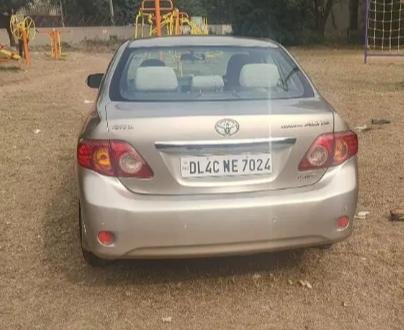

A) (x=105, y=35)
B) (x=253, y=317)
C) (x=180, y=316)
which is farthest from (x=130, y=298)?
(x=105, y=35)

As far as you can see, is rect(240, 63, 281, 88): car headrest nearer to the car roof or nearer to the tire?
the car roof

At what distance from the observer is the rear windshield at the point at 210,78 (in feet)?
11.9

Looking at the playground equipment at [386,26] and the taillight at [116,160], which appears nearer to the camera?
the taillight at [116,160]

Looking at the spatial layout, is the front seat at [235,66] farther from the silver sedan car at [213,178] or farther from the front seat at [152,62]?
the silver sedan car at [213,178]

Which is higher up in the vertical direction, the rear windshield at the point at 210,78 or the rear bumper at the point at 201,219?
the rear windshield at the point at 210,78

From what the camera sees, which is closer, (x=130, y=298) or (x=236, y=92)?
(x=130, y=298)

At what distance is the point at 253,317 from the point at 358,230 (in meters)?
1.47

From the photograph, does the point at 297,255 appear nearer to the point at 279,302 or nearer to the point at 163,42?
the point at 279,302

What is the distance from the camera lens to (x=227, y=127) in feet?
10.2

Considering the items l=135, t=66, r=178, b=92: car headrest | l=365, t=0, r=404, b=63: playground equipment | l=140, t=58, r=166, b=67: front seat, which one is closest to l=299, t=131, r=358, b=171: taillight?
l=135, t=66, r=178, b=92: car headrest

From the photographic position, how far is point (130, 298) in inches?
137

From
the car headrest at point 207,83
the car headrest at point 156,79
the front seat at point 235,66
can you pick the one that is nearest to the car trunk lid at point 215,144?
the car headrest at point 156,79

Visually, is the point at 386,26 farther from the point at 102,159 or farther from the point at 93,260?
the point at 102,159

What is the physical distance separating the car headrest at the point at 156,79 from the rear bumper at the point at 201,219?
29.5 inches
